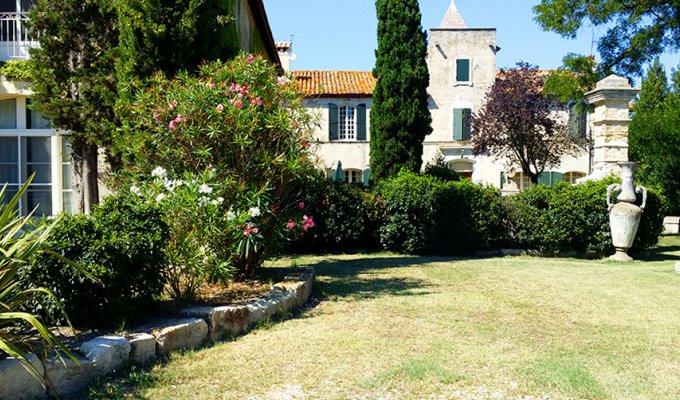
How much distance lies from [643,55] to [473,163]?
Result: 13.9 meters

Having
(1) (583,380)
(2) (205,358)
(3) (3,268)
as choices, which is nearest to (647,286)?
(1) (583,380)

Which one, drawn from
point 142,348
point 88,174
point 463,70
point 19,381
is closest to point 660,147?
point 463,70

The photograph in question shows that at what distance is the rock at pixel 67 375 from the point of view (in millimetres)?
3752

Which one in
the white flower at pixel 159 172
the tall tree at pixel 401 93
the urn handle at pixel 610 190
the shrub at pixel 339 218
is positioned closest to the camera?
the white flower at pixel 159 172

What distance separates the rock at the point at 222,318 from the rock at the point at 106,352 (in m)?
0.89

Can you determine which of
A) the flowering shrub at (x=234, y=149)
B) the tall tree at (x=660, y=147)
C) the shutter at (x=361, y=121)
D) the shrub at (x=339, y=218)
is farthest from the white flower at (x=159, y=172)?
the shutter at (x=361, y=121)

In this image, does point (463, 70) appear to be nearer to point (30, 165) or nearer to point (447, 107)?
point (447, 107)

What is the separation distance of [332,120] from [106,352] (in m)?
28.1

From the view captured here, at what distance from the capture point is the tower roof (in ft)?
106

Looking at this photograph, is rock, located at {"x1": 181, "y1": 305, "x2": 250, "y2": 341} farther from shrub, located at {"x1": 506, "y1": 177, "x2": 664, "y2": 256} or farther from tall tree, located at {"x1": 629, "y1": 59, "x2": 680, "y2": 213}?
tall tree, located at {"x1": 629, "y1": 59, "x2": 680, "y2": 213}

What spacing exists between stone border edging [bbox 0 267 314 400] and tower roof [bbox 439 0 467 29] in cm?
2875

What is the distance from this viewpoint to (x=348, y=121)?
31.7 m

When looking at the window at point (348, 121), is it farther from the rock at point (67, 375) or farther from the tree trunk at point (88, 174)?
the rock at point (67, 375)

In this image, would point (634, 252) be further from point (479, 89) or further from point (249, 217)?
point (479, 89)
